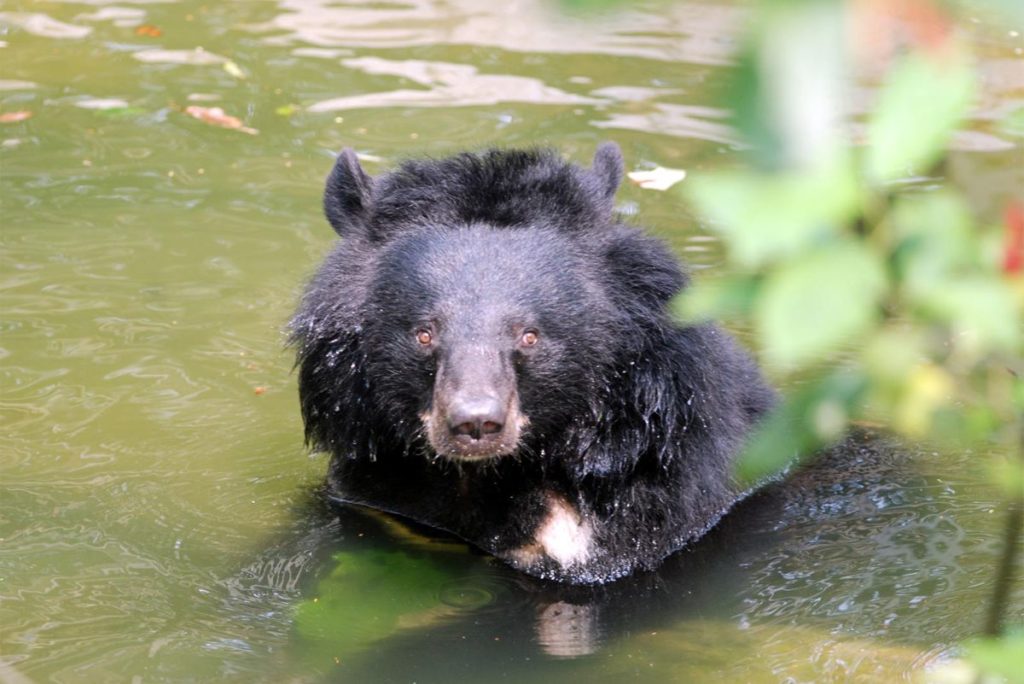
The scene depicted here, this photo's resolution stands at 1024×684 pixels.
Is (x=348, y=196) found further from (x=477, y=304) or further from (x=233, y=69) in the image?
(x=233, y=69)

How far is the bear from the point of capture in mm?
4949

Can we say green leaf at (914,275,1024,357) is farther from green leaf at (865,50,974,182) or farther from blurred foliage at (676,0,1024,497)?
green leaf at (865,50,974,182)

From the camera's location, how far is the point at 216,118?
9406mm

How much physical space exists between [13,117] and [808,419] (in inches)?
345

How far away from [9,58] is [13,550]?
20.2 feet

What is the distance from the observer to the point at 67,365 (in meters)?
6.63

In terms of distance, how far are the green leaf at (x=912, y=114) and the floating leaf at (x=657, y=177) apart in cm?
742

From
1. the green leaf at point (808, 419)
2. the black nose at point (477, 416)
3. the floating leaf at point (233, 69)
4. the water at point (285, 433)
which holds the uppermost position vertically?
the green leaf at point (808, 419)

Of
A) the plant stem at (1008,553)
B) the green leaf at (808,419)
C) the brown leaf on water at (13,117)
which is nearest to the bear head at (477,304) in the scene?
the plant stem at (1008,553)

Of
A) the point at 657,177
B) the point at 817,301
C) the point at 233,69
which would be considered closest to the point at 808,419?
the point at 817,301

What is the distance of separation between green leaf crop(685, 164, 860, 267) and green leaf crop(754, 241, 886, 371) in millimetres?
39

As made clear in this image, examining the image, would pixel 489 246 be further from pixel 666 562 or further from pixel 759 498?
pixel 759 498

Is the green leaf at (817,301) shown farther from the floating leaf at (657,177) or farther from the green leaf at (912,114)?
the floating leaf at (657,177)

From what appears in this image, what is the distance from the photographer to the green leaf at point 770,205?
1122mm
